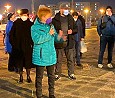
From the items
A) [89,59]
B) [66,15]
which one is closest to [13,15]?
[66,15]

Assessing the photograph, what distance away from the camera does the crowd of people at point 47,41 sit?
5.95 metres

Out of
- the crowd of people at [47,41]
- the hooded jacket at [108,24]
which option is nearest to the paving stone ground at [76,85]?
the crowd of people at [47,41]

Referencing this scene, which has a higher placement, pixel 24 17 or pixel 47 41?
pixel 24 17

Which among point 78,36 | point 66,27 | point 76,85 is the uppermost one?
point 66,27

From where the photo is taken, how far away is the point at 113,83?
761cm

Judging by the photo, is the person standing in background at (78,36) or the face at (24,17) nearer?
the face at (24,17)

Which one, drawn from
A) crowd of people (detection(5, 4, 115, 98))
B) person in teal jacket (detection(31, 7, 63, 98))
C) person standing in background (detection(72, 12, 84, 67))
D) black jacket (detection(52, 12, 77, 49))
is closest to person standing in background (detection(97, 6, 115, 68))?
crowd of people (detection(5, 4, 115, 98))

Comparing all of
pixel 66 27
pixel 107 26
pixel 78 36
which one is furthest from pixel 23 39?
pixel 107 26

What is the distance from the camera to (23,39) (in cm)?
744

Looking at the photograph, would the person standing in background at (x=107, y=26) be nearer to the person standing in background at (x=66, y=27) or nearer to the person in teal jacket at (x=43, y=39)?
the person standing in background at (x=66, y=27)

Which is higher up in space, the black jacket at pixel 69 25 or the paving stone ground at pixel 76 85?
the black jacket at pixel 69 25

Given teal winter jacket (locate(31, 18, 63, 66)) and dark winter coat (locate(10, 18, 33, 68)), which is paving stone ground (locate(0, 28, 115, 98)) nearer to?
dark winter coat (locate(10, 18, 33, 68))

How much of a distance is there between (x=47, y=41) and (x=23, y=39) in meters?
1.62

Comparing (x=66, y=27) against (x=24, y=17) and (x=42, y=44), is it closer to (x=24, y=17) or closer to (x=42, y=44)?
(x=24, y=17)
